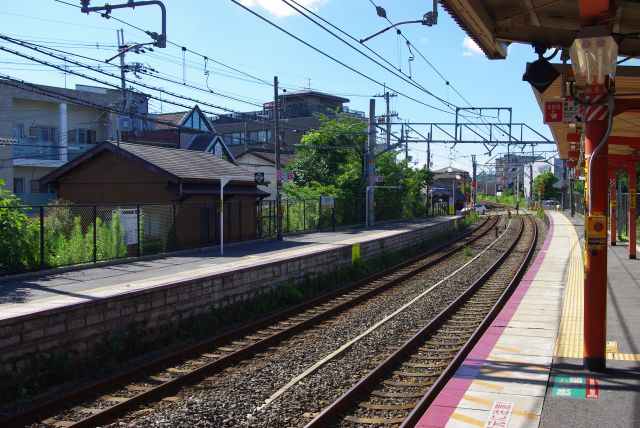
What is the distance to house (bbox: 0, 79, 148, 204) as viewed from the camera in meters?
37.4

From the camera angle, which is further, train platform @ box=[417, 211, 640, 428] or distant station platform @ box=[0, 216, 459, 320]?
distant station platform @ box=[0, 216, 459, 320]

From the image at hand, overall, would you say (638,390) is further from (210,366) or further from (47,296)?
(47,296)

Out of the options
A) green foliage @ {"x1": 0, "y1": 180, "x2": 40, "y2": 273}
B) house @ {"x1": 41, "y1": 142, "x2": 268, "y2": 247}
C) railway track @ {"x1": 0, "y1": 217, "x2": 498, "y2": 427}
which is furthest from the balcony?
railway track @ {"x1": 0, "y1": 217, "x2": 498, "y2": 427}

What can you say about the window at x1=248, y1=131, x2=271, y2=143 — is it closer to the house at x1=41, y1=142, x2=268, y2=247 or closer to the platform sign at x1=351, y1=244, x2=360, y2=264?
the house at x1=41, y1=142, x2=268, y2=247

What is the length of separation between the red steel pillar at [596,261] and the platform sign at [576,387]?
1.18 ft

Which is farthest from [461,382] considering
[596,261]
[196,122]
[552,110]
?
[196,122]

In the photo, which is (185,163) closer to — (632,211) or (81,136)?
(632,211)

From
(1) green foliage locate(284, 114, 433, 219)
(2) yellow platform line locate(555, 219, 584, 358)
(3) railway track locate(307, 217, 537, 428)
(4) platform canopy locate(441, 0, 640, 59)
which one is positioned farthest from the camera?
(1) green foliage locate(284, 114, 433, 219)

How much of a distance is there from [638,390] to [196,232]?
1678 centimetres

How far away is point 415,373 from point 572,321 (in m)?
4.02

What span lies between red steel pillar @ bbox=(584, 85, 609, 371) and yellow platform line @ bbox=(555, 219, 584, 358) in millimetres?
1047

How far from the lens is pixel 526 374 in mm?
7656

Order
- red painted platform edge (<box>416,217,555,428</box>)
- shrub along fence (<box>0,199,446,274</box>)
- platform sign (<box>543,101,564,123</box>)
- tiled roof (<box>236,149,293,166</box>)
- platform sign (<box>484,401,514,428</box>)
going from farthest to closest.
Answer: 1. tiled roof (<box>236,149,293,166</box>)
2. shrub along fence (<box>0,199,446,274</box>)
3. platform sign (<box>543,101,564,123</box>)
4. red painted platform edge (<box>416,217,555,428</box>)
5. platform sign (<box>484,401,514,428</box>)

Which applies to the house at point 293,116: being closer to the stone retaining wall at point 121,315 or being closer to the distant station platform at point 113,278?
the distant station platform at point 113,278
